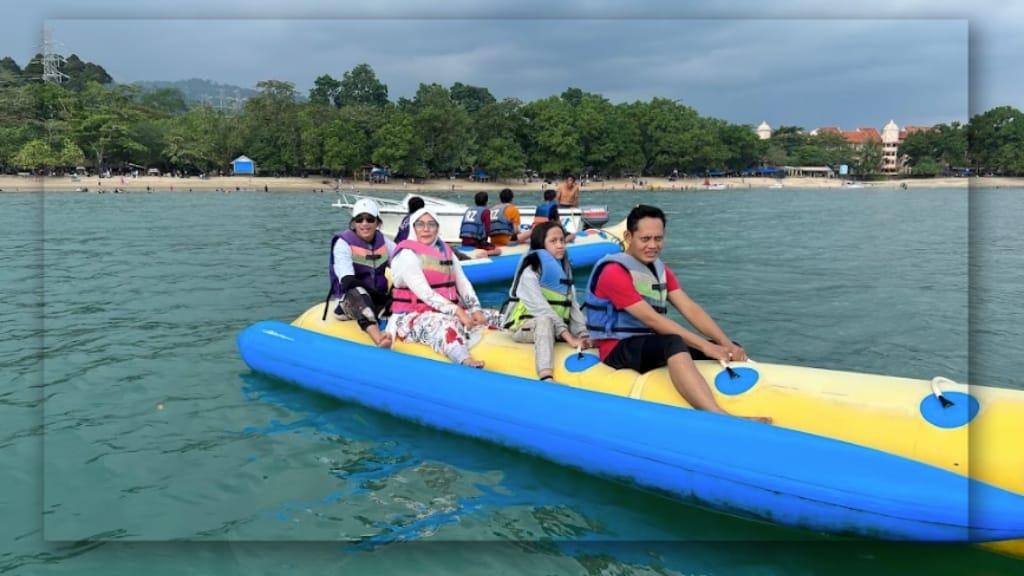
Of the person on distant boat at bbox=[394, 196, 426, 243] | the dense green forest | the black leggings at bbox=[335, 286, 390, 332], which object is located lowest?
the black leggings at bbox=[335, 286, 390, 332]

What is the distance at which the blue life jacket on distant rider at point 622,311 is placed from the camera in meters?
4.21

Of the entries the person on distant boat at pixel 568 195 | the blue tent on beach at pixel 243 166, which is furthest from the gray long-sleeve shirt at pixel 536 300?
the blue tent on beach at pixel 243 166

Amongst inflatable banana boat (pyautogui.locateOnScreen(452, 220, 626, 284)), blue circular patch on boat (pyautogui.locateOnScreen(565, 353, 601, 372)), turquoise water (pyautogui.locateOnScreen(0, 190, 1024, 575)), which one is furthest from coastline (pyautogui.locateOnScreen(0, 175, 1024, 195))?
blue circular patch on boat (pyautogui.locateOnScreen(565, 353, 601, 372))

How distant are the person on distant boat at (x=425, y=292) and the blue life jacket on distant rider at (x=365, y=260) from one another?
50cm

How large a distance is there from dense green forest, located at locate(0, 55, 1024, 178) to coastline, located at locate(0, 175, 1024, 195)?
4.58ft

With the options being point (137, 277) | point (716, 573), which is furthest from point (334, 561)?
point (137, 277)

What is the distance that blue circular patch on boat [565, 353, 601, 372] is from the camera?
447cm

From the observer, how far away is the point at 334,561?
3.54 m

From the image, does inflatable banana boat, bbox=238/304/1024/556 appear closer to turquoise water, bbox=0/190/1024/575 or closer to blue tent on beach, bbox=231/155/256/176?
turquoise water, bbox=0/190/1024/575

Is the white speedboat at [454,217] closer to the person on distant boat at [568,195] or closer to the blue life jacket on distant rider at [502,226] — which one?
the person on distant boat at [568,195]

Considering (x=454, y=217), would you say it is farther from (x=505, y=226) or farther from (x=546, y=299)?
A: (x=546, y=299)

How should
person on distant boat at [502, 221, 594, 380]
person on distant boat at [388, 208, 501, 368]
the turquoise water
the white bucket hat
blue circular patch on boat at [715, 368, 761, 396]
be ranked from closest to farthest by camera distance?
the turquoise water, blue circular patch on boat at [715, 368, 761, 396], person on distant boat at [502, 221, 594, 380], person on distant boat at [388, 208, 501, 368], the white bucket hat

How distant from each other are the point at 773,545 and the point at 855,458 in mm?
657

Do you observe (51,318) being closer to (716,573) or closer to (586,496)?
(586,496)
